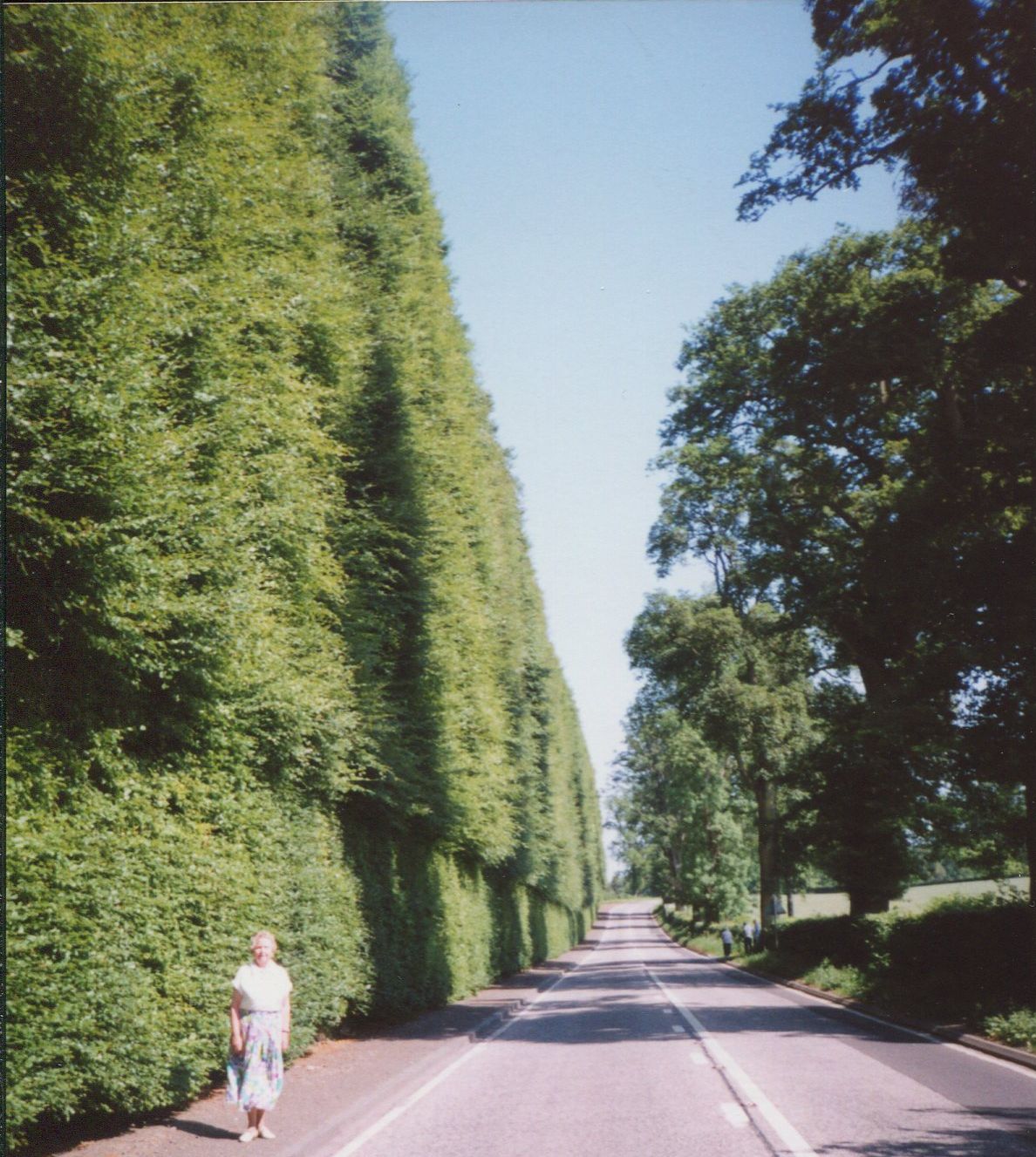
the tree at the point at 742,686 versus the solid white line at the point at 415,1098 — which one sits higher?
the tree at the point at 742,686

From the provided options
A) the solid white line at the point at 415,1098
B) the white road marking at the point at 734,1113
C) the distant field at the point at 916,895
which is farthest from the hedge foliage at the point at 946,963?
the solid white line at the point at 415,1098

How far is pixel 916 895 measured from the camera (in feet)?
249

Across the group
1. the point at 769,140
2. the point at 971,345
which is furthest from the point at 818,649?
the point at 769,140

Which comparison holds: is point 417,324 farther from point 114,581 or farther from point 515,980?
point 515,980

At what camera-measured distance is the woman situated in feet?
24.2

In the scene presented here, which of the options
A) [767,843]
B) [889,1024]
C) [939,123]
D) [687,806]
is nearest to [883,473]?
[939,123]

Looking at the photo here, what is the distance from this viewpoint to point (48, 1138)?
7156 mm

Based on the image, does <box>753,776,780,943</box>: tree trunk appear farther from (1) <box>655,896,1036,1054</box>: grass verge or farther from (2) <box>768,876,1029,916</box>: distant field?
→ (1) <box>655,896,1036,1054</box>: grass verge

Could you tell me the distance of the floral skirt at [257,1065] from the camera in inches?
290

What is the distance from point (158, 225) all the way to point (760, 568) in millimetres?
14517

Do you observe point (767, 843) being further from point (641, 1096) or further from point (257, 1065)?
point (257, 1065)

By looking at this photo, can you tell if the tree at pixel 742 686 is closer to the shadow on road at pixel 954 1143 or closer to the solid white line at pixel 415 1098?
the solid white line at pixel 415 1098

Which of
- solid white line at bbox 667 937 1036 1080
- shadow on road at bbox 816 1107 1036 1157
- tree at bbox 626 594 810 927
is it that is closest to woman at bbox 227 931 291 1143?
shadow on road at bbox 816 1107 1036 1157

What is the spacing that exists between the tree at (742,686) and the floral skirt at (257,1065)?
24.1 meters
